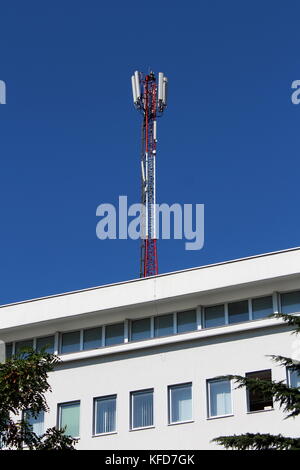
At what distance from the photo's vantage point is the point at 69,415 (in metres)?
38.9

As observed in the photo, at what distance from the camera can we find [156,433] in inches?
1446

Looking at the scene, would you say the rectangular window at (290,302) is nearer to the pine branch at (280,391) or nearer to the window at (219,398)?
the window at (219,398)

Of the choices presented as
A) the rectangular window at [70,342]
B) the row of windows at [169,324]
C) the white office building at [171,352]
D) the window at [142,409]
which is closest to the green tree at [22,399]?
the row of windows at [169,324]

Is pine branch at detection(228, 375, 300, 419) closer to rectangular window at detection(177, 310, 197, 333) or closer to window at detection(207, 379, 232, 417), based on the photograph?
window at detection(207, 379, 232, 417)

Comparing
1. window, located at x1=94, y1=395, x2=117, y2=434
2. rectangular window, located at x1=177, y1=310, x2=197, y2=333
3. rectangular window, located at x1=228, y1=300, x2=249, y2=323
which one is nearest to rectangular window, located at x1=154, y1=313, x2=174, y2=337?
rectangular window, located at x1=177, y1=310, x2=197, y2=333

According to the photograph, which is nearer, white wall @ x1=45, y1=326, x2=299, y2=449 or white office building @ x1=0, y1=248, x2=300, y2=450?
white wall @ x1=45, y1=326, x2=299, y2=449

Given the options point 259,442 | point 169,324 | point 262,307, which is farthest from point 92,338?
point 259,442

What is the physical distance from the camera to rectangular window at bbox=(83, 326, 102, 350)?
3962cm

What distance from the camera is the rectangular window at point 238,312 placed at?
36.8 m

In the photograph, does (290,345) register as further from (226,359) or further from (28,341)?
(28,341)

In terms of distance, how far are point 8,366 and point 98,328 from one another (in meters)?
14.8

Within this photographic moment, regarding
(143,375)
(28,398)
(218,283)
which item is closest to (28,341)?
(143,375)

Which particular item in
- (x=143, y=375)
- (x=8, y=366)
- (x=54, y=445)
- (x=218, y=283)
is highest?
(x=218, y=283)

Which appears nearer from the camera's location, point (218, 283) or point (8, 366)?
point (8, 366)
